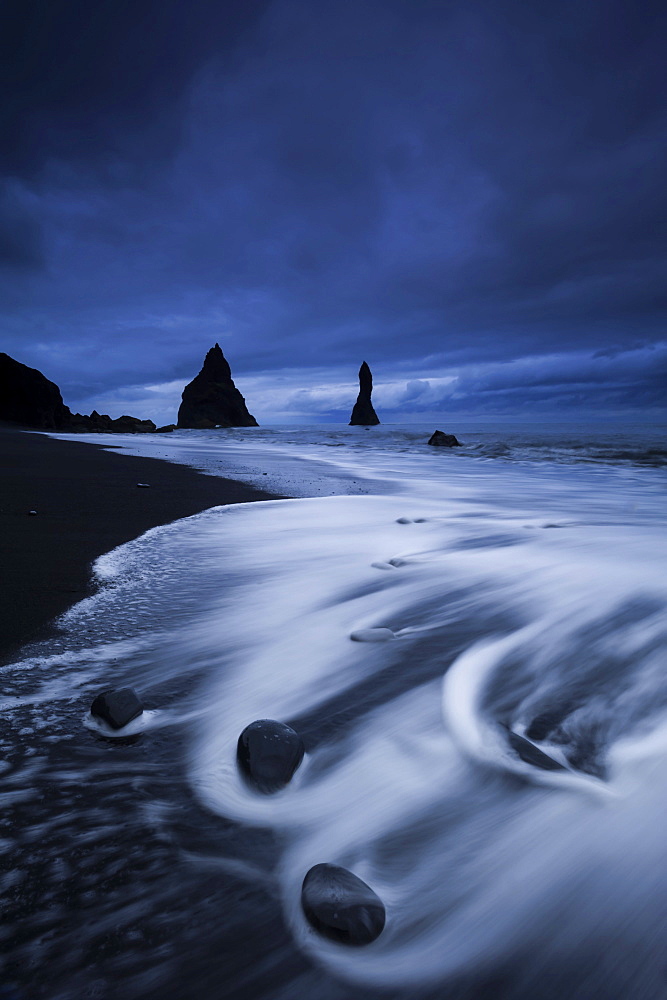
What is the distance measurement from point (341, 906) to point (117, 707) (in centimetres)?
79

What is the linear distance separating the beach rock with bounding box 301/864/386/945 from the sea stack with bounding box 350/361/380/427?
298 feet

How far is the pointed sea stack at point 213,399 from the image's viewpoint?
84125 mm

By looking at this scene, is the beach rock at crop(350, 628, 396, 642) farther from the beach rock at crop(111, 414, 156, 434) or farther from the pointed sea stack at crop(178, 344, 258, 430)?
the pointed sea stack at crop(178, 344, 258, 430)

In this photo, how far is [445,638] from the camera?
2.13 m

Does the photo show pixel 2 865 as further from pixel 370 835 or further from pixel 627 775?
pixel 627 775

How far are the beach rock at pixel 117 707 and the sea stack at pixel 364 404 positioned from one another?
90.4 m

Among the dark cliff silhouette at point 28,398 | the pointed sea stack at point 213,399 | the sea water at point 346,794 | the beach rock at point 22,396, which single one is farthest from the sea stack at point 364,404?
the sea water at point 346,794

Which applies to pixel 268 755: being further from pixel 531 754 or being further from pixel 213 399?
pixel 213 399

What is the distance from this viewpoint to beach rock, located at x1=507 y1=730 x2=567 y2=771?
51.2 inches

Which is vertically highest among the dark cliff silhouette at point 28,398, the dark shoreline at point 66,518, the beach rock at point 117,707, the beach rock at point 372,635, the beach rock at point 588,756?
the dark cliff silhouette at point 28,398

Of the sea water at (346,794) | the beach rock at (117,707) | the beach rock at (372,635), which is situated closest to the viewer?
the sea water at (346,794)

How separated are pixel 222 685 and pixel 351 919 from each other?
3.16 feet

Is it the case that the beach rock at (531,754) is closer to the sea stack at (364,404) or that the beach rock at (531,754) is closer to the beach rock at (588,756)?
the beach rock at (588,756)

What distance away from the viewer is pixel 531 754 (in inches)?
52.9
